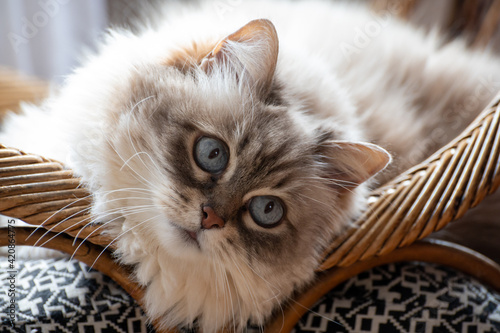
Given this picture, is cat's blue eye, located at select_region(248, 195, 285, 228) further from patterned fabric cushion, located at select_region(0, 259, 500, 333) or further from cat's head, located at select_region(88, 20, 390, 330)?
patterned fabric cushion, located at select_region(0, 259, 500, 333)

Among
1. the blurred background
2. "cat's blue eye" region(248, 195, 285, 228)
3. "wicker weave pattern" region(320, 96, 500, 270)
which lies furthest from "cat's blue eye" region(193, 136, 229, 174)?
the blurred background

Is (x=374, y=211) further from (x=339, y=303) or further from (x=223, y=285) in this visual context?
(x=223, y=285)

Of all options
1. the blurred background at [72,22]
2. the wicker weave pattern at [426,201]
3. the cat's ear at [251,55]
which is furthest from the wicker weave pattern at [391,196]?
the blurred background at [72,22]

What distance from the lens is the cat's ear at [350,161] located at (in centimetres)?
103

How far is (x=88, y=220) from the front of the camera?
0.97m

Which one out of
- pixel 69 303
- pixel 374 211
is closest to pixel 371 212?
pixel 374 211

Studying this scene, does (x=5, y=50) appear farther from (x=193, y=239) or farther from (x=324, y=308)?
(x=324, y=308)

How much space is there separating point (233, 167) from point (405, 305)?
58cm

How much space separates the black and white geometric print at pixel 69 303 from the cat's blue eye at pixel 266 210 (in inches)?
13.7

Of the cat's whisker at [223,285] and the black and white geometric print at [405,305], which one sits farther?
the black and white geometric print at [405,305]

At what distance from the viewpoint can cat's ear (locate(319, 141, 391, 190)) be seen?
103cm

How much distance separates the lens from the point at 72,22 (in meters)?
2.60

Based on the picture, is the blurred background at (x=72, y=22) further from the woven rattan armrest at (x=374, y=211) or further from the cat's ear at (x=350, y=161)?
the cat's ear at (x=350, y=161)

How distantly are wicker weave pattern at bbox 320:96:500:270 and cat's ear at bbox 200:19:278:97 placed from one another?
407mm
